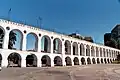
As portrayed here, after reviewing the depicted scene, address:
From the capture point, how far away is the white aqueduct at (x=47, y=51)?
41.5m

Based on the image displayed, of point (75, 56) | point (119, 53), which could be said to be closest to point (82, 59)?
point (75, 56)

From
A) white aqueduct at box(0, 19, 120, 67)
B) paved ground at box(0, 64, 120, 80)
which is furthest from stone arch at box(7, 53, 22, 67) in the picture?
paved ground at box(0, 64, 120, 80)

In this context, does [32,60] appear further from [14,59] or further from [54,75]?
[54,75]

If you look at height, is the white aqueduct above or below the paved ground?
above

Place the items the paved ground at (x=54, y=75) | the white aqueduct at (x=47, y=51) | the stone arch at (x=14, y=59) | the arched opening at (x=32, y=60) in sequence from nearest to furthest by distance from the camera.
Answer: the paved ground at (x=54, y=75)
the white aqueduct at (x=47, y=51)
the stone arch at (x=14, y=59)
the arched opening at (x=32, y=60)

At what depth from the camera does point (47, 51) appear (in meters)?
55.2

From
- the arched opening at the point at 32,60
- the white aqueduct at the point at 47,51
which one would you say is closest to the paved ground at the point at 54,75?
the white aqueduct at the point at 47,51

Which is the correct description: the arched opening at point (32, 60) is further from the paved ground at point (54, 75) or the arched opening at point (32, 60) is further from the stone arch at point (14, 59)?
the paved ground at point (54, 75)

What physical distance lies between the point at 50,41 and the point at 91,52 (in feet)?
115

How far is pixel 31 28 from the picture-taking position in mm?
48062

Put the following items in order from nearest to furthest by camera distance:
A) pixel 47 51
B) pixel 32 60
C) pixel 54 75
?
pixel 54 75 < pixel 47 51 < pixel 32 60

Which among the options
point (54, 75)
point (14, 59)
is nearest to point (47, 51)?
point (14, 59)

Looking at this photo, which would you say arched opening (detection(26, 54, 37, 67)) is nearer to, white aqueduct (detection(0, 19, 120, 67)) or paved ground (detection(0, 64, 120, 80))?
white aqueduct (detection(0, 19, 120, 67))

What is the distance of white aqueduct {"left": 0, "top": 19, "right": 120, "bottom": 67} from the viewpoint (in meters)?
41.5
